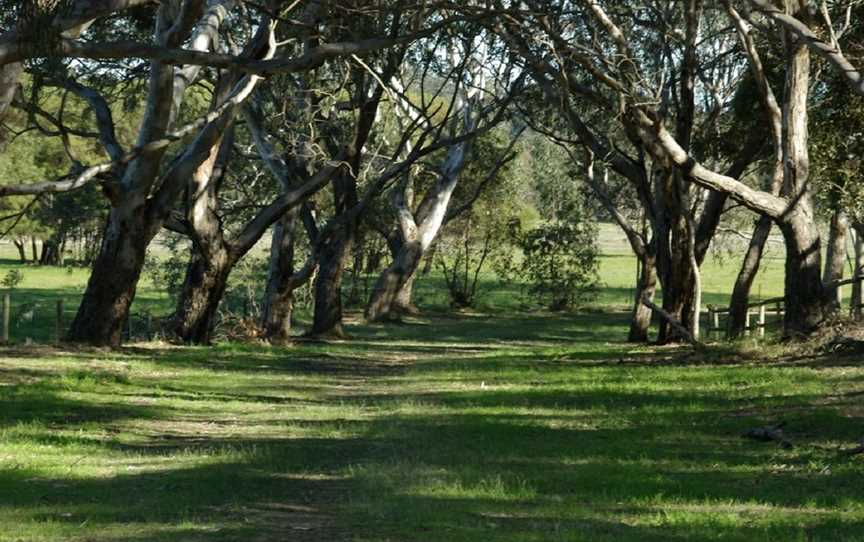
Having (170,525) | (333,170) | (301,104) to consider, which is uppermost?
(301,104)

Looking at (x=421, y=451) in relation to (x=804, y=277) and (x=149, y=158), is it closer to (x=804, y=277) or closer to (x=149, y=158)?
(x=149, y=158)

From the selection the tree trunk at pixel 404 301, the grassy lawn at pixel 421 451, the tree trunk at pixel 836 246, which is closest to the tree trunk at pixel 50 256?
the tree trunk at pixel 404 301

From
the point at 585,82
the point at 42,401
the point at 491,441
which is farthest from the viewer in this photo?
the point at 585,82

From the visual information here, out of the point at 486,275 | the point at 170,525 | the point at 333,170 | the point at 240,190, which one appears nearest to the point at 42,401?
the point at 170,525

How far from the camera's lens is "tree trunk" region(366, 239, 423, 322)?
40.6 metres

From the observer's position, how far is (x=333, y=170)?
86.7 ft

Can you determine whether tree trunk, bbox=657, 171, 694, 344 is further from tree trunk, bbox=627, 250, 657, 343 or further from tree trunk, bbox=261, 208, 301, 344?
tree trunk, bbox=261, 208, 301, 344

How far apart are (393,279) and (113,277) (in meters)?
19.4

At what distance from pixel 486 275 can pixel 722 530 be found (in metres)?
60.5

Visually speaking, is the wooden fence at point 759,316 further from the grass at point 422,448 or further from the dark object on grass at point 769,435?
the dark object on grass at point 769,435

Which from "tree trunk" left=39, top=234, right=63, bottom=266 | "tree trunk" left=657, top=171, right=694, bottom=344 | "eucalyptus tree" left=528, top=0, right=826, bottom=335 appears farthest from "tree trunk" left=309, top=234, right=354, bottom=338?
"tree trunk" left=39, top=234, right=63, bottom=266

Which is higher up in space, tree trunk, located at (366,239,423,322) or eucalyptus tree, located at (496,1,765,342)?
eucalyptus tree, located at (496,1,765,342)

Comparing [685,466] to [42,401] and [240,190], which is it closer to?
[42,401]

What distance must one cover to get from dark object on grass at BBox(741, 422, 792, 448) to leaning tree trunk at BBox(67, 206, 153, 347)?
459 inches
